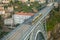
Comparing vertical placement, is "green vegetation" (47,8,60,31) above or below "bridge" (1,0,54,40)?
below

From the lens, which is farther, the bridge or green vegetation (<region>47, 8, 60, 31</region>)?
green vegetation (<region>47, 8, 60, 31</region>)

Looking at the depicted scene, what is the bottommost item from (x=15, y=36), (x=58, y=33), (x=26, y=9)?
(x=58, y=33)

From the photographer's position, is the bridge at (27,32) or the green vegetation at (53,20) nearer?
the bridge at (27,32)

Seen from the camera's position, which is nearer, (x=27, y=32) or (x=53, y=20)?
(x=27, y=32)

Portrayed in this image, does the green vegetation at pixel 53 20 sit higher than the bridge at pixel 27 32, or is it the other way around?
the bridge at pixel 27 32

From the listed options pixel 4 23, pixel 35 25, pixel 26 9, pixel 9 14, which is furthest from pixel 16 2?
pixel 35 25

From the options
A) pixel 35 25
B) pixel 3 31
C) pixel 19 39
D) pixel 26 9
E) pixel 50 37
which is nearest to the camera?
pixel 19 39

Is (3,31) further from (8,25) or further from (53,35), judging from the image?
(53,35)

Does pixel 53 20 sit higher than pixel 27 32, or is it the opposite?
pixel 27 32
